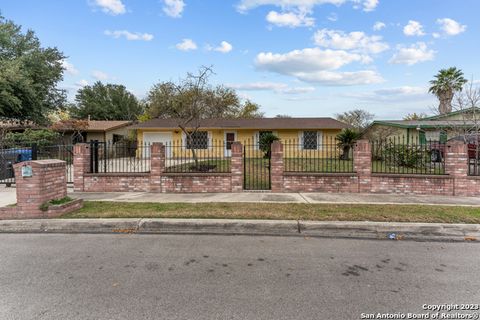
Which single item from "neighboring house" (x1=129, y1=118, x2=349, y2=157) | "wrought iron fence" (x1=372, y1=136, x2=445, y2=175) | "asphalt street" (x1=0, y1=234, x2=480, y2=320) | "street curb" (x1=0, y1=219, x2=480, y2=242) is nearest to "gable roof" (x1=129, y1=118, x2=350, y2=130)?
"neighboring house" (x1=129, y1=118, x2=349, y2=157)

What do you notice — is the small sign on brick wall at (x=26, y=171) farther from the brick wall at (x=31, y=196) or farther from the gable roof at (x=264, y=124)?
the gable roof at (x=264, y=124)

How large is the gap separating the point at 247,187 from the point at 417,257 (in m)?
5.92

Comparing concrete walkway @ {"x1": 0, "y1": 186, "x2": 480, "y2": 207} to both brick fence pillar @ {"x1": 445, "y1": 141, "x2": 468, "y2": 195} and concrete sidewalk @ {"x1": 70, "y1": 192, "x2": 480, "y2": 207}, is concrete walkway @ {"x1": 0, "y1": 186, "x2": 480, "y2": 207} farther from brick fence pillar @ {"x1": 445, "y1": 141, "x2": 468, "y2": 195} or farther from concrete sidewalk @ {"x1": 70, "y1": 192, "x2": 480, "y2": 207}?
brick fence pillar @ {"x1": 445, "y1": 141, "x2": 468, "y2": 195}

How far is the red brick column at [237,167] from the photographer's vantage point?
31.8ft

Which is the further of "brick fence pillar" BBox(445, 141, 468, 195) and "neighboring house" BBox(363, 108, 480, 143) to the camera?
"neighboring house" BBox(363, 108, 480, 143)

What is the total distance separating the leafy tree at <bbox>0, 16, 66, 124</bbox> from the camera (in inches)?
754

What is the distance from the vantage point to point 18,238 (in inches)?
220

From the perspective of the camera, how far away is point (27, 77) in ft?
70.1

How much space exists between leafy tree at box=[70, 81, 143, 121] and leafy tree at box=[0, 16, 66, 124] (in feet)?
76.6

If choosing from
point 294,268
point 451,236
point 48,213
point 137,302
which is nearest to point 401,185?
point 451,236

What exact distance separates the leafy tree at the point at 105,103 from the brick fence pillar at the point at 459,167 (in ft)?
152

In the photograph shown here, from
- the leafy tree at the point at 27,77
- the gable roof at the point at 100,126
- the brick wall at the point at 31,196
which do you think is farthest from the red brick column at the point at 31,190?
the gable roof at the point at 100,126

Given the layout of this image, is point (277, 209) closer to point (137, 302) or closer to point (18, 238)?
point (137, 302)

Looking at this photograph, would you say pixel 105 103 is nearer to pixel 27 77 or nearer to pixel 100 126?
pixel 100 126
